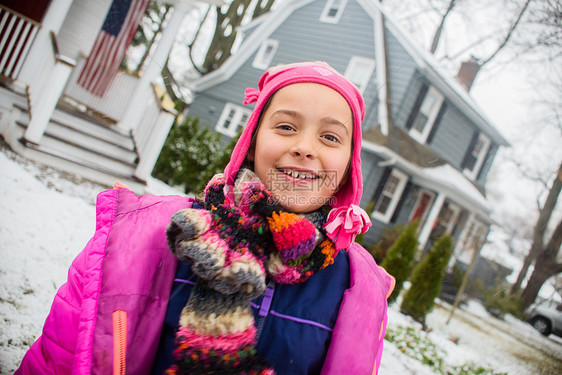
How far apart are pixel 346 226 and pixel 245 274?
402mm

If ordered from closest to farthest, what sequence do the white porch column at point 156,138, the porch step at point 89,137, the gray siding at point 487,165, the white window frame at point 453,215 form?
the porch step at point 89,137, the white porch column at point 156,138, the white window frame at point 453,215, the gray siding at point 487,165

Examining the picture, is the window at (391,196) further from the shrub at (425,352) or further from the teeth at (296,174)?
the teeth at (296,174)

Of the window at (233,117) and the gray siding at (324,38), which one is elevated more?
the gray siding at (324,38)

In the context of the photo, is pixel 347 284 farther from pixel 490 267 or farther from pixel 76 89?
pixel 490 267

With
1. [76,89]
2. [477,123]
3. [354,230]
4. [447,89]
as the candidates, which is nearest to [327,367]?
[354,230]

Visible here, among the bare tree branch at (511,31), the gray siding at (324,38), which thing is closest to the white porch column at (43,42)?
the gray siding at (324,38)

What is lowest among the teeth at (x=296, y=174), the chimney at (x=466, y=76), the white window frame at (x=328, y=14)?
the teeth at (x=296, y=174)

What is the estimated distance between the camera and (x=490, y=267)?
→ 16.5 meters

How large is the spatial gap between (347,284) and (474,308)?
540 inches

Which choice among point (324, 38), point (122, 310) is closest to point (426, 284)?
point (122, 310)

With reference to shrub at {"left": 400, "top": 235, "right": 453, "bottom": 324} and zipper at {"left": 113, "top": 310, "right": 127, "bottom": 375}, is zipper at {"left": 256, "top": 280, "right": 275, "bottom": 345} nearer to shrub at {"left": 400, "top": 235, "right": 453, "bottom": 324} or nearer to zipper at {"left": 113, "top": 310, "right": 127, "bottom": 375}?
zipper at {"left": 113, "top": 310, "right": 127, "bottom": 375}

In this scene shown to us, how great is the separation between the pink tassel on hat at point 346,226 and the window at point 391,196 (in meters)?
10.1

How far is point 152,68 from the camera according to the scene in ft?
21.2

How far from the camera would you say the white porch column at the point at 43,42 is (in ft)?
17.5
